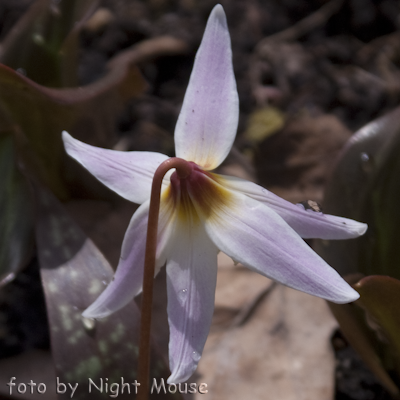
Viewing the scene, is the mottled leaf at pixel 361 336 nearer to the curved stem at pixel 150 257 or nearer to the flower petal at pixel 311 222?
the flower petal at pixel 311 222

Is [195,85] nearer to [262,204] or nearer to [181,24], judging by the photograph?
[262,204]

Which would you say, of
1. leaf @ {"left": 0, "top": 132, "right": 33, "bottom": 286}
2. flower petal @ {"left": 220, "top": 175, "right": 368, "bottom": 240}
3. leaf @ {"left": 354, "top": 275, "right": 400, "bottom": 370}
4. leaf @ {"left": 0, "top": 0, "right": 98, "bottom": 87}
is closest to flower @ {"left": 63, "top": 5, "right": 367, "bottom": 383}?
flower petal @ {"left": 220, "top": 175, "right": 368, "bottom": 240}

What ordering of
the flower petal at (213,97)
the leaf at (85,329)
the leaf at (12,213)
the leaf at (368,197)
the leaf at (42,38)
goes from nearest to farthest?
the flower petal at (213,97), the leaf at (85,329), the leaf at (368,197), the leaf at (12,213), the leaf at (42,38)

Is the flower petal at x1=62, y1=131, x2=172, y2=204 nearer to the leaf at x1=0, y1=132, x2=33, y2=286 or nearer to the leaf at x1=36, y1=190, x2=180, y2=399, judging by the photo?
the leaf at x1=36, y1=190, x2=180, y2=399

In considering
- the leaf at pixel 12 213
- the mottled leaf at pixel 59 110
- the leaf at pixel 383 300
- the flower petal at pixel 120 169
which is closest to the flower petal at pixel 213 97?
the flower petal at pixel 120 169

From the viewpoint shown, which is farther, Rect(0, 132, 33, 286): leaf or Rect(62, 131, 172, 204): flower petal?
Rect(0, 132, 33, 286): leaf

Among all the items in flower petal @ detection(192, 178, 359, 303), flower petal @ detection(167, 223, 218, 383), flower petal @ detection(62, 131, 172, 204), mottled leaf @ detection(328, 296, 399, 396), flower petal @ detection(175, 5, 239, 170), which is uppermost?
flower petal @ detection(175, 5, 239, 170)

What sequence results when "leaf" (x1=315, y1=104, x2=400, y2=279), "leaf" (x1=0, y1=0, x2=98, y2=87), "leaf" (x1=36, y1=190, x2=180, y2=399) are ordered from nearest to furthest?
"leaf" (x1=36, y1=190, x2=180, y2=399)
"leaf" (x1=315, y1=104, x2=400, y2=279)
"leaf" (x1=0, y1=0, x2=98, y2=87)
